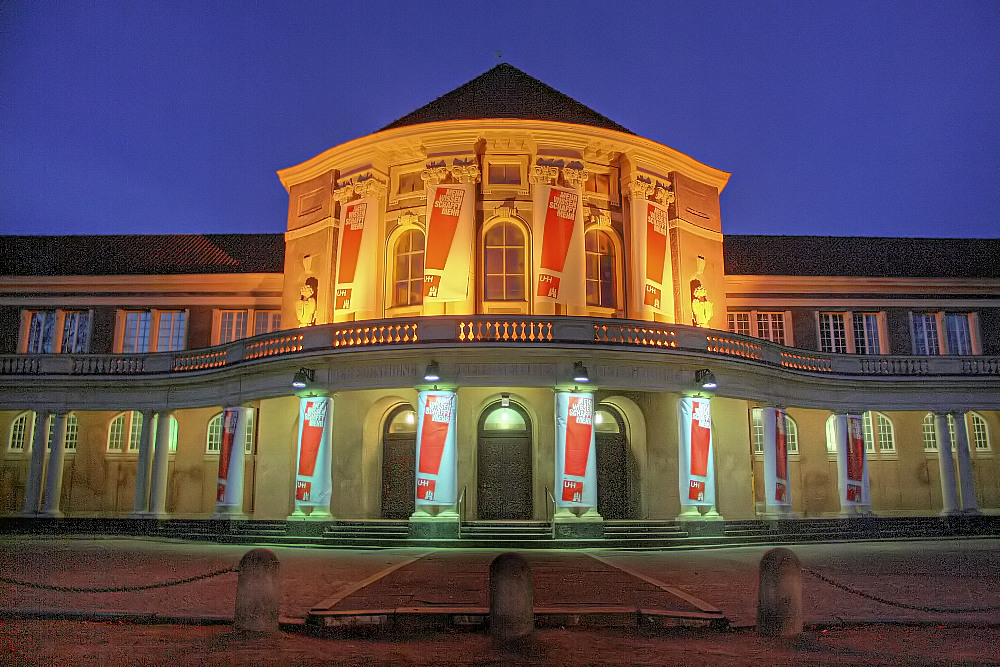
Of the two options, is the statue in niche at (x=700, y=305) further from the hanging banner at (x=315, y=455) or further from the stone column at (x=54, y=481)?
the stone column at (x=54, y=481)

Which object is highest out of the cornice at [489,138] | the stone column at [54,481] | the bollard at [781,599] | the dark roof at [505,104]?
the dark roof at [505,104]

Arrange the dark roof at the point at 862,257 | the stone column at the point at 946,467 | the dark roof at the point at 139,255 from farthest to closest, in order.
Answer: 1. the dark roof at the point at 139,255
2. the dark roof at the point at 862,257
3. the stone column at the point at 946,467

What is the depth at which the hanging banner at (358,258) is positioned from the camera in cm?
2752

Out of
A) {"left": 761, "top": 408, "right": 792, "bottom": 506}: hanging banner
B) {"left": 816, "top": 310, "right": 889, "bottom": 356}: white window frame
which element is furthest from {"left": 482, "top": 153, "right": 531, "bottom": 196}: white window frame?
{"left": 816, "top": 310, "right": 889, "bottom": 356}: white window frame

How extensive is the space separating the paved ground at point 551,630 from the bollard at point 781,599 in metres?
0.20

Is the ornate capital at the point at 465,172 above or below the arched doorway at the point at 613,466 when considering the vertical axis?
above

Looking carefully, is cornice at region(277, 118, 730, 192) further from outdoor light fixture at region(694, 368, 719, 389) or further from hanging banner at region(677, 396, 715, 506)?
hanging banner at region(677, 396, 715, 506)

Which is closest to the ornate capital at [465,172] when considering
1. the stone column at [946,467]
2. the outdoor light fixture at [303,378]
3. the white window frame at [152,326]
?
the outdoor light fixture at [303,378]

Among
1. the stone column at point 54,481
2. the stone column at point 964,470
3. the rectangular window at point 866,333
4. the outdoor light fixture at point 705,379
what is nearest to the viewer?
the outdoor light fixture at point 705,379

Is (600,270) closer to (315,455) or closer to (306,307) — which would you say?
(306,307)

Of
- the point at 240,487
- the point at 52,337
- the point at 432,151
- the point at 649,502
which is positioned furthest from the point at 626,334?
the point at 52,337

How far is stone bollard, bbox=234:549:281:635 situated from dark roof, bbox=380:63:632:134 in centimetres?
2107

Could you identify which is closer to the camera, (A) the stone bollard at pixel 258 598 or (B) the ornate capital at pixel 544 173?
(A) the stone bollard at pixel 258 598

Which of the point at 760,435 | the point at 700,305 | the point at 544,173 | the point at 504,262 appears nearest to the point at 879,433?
the point at 760,435
